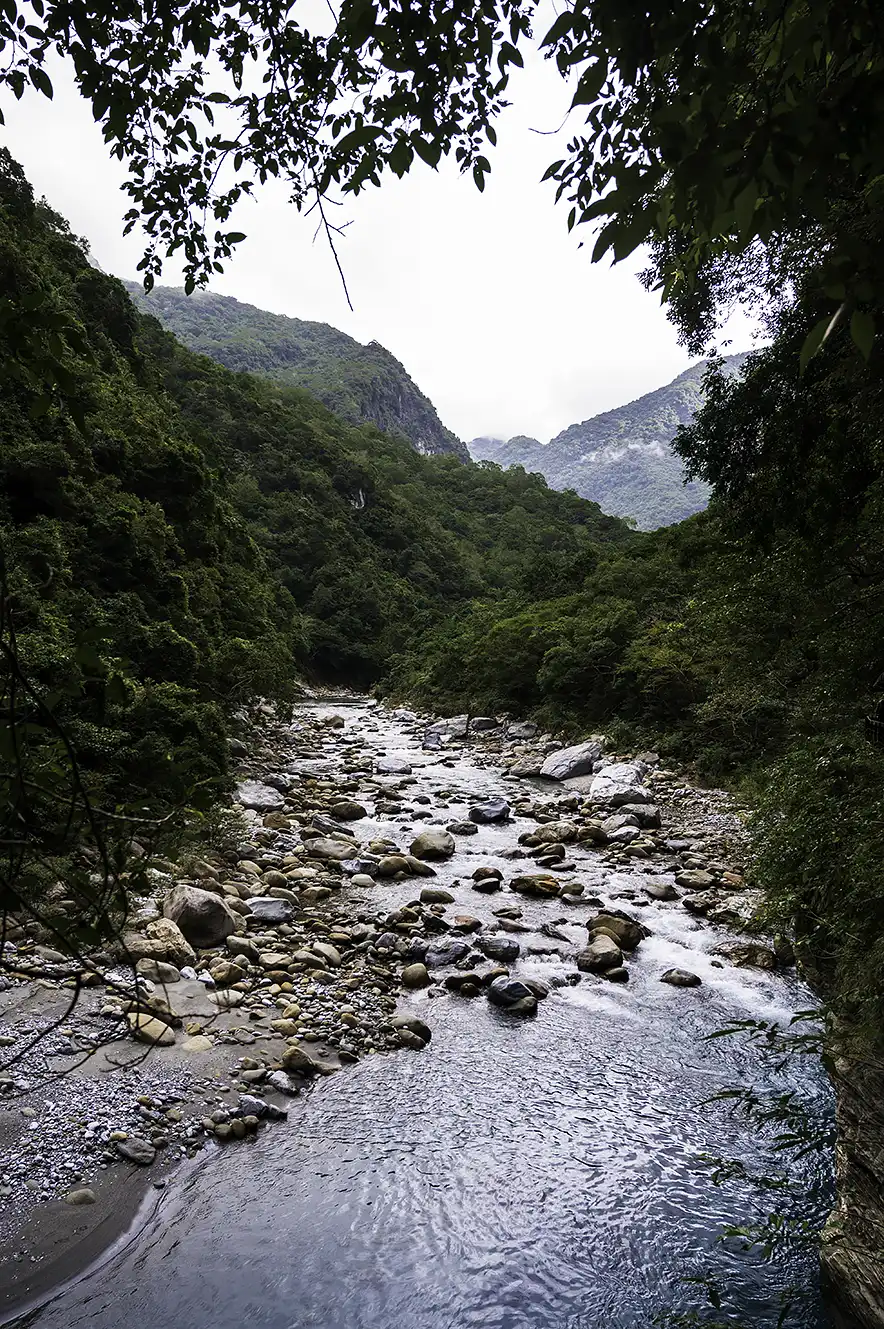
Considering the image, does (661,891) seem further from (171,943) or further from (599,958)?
(171,943)

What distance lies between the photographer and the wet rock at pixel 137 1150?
152 inches

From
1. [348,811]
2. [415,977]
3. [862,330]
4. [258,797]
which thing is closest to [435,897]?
[415,977]

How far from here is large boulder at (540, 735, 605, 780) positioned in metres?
15.2

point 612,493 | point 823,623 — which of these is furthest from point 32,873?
point 612,493

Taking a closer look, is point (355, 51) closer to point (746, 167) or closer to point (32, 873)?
point (746, 167)

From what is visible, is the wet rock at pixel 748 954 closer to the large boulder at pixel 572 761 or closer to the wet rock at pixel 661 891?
the wet rock at pixel 661 891

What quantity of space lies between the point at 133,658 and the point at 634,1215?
10.2 metres

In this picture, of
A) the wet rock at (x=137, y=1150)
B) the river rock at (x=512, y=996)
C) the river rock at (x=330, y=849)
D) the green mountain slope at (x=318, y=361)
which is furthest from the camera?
the green mountain slope at (x=318, y=361)

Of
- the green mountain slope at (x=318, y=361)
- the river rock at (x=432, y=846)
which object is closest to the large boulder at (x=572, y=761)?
the river rock at (x=432, y=846)

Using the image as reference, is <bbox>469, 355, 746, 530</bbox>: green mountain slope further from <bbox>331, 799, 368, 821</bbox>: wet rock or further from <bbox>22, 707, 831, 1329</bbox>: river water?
<bbox>22, 707, 831, 1329</bbox>: river water

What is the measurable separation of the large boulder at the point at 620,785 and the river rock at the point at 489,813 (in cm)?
171

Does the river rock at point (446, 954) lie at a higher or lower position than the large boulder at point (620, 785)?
higher

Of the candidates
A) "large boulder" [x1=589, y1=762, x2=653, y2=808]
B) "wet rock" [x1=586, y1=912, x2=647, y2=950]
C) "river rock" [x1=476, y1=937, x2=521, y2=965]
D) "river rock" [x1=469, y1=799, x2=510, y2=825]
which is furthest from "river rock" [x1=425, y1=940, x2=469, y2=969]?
"large boulder" [x1=589, y1=762, x2=653, y2=808]

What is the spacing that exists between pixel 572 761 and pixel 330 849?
6.99 metres
